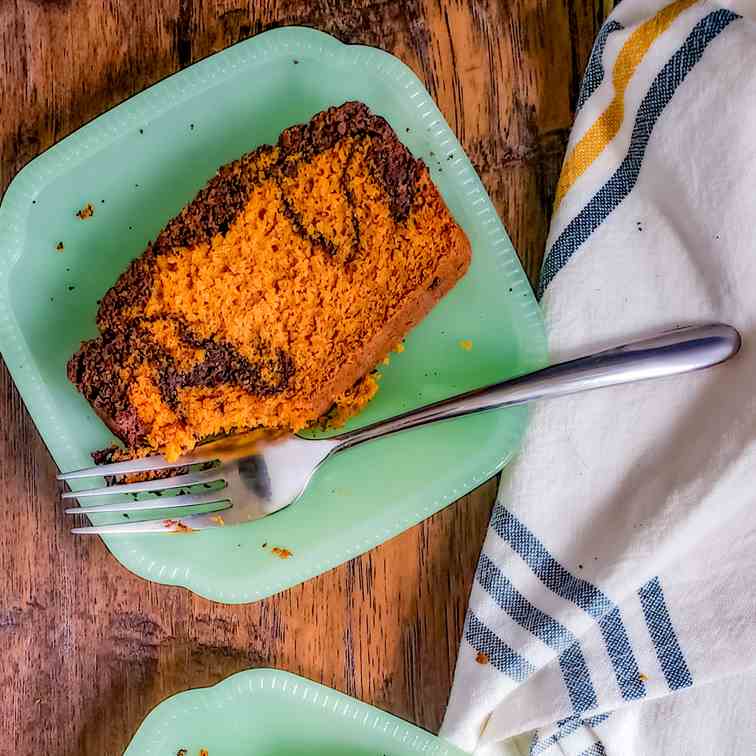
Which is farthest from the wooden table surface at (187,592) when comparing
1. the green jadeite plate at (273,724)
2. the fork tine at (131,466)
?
the fork tine at (131,466)

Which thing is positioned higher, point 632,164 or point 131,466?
point 632,164

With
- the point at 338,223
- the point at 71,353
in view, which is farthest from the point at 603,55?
the point at 71,353

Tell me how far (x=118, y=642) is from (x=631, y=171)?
126 cm

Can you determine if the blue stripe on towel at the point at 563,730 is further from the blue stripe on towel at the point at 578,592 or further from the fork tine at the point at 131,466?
the fork tine at the point at 131,466

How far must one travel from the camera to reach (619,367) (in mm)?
1503

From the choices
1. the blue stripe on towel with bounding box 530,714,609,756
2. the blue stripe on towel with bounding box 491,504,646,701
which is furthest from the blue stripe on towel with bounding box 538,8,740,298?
the blue stripe on towel with bounding box 530,714,609,756

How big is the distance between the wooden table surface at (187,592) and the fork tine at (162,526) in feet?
0.49

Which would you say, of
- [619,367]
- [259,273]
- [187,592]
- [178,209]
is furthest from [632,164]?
[187,592]

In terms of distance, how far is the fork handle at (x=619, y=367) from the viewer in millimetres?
1503

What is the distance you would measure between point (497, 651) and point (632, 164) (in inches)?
34.6

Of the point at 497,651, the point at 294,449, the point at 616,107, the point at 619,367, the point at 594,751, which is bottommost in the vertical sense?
the point at 594,751

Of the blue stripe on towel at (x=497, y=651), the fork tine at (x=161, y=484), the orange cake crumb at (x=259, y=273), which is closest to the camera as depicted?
the orange cake crumb at (x=259, y=273)

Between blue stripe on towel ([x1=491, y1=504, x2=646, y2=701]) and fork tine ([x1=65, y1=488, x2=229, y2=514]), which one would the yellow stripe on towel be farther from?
fork tine ([x1=65, y1=488, x2=229, y2=514])

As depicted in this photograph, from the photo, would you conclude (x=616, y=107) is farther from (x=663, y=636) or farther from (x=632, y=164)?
(x=663, y=636)
